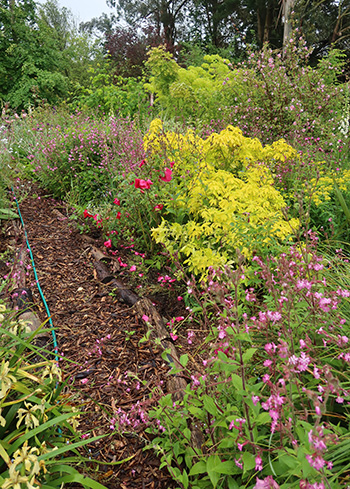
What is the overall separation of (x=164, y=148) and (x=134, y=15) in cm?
3018

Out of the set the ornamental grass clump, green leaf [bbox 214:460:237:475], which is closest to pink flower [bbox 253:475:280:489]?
the ornamental grass clump

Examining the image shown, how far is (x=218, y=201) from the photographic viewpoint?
10.5 feet

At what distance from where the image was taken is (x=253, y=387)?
1340 mm

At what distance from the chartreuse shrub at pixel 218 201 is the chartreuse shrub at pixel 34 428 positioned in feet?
3.48

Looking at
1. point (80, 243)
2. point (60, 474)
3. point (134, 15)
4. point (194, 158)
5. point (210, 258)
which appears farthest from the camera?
point (134, 15)

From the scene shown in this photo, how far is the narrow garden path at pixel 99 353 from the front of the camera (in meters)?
1.77

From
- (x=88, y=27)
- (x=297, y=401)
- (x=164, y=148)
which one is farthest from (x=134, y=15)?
(x=297, y=401)

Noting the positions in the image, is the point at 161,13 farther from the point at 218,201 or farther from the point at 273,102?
the point at 218,201

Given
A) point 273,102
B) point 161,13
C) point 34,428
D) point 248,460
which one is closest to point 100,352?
point 34,428

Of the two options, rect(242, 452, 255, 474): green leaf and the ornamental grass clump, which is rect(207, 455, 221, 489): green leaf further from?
rect(242, 452, 255, 474): green leaf

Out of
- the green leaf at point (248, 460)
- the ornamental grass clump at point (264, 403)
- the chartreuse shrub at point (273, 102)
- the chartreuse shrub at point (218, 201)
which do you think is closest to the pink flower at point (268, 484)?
the ornamental grass clump at point (264, 403)

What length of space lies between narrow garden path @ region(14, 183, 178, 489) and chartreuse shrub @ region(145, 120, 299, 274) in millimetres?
764

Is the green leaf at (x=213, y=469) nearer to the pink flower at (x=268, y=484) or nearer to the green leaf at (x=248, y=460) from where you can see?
the green leaf at (x=248, y=460)

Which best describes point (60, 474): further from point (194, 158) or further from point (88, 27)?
point (88, 27)
